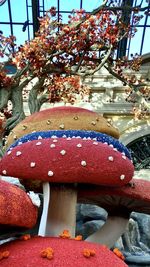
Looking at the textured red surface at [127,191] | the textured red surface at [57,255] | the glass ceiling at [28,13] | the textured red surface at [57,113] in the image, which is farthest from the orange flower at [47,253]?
the glass ceiling at [28,13]

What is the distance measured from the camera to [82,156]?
12.0 ft

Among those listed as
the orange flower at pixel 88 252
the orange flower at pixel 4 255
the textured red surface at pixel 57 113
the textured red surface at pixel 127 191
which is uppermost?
the textured red surface at pixel 57 113

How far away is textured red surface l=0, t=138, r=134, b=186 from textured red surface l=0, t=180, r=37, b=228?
69 cm

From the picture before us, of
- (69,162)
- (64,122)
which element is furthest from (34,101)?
(69,162)

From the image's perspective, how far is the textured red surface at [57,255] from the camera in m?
2.63

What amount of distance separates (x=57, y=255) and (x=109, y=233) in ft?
6.30

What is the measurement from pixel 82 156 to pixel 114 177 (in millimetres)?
394

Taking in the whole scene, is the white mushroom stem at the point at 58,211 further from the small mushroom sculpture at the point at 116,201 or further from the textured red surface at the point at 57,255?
the textured red surface at the point at 57,255

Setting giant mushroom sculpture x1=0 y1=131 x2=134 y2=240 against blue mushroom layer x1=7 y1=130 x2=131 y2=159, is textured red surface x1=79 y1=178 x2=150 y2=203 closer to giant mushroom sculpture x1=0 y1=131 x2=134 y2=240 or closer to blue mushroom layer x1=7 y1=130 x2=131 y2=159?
giant mushroom sculpture x1=0 y1=131 x2=134 y2=240

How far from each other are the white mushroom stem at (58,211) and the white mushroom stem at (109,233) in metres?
0.61

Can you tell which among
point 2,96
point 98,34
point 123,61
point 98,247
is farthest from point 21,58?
point 98,247

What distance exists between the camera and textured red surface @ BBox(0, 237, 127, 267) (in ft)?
8.63

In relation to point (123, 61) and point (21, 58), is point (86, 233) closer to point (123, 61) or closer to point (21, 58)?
point (21, 58)

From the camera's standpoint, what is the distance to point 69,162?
3625 mm
